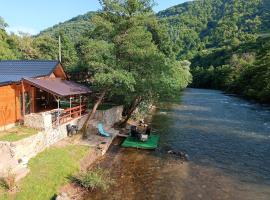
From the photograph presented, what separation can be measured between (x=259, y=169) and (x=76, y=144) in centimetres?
1337

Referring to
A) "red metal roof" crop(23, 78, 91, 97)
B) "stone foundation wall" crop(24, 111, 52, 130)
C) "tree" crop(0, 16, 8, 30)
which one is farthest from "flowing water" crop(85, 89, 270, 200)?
"tree" crop(0, 16, 8, 30)

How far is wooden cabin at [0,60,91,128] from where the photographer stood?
21750 mm

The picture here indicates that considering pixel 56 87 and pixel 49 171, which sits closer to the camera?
pixel 49 171

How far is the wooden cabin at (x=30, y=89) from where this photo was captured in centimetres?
2175

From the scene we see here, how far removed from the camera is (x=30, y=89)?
25203 mm

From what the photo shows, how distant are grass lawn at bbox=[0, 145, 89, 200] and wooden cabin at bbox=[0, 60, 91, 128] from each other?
14.4 ft

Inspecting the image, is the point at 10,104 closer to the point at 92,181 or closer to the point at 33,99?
the point at 33,99

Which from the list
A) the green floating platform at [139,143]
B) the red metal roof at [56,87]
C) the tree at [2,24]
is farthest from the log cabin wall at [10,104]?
the tree at [2,24]

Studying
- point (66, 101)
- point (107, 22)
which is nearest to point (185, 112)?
point (66, 101)

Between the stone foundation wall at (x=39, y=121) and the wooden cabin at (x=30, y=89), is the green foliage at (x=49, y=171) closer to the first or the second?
the stone foundation wall at (x=39, y=121)

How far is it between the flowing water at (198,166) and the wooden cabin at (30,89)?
19.6 feet

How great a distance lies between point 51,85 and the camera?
79.3 ft

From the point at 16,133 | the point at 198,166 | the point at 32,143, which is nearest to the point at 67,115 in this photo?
the point at 16,133

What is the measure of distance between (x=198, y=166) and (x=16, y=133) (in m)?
12.7
